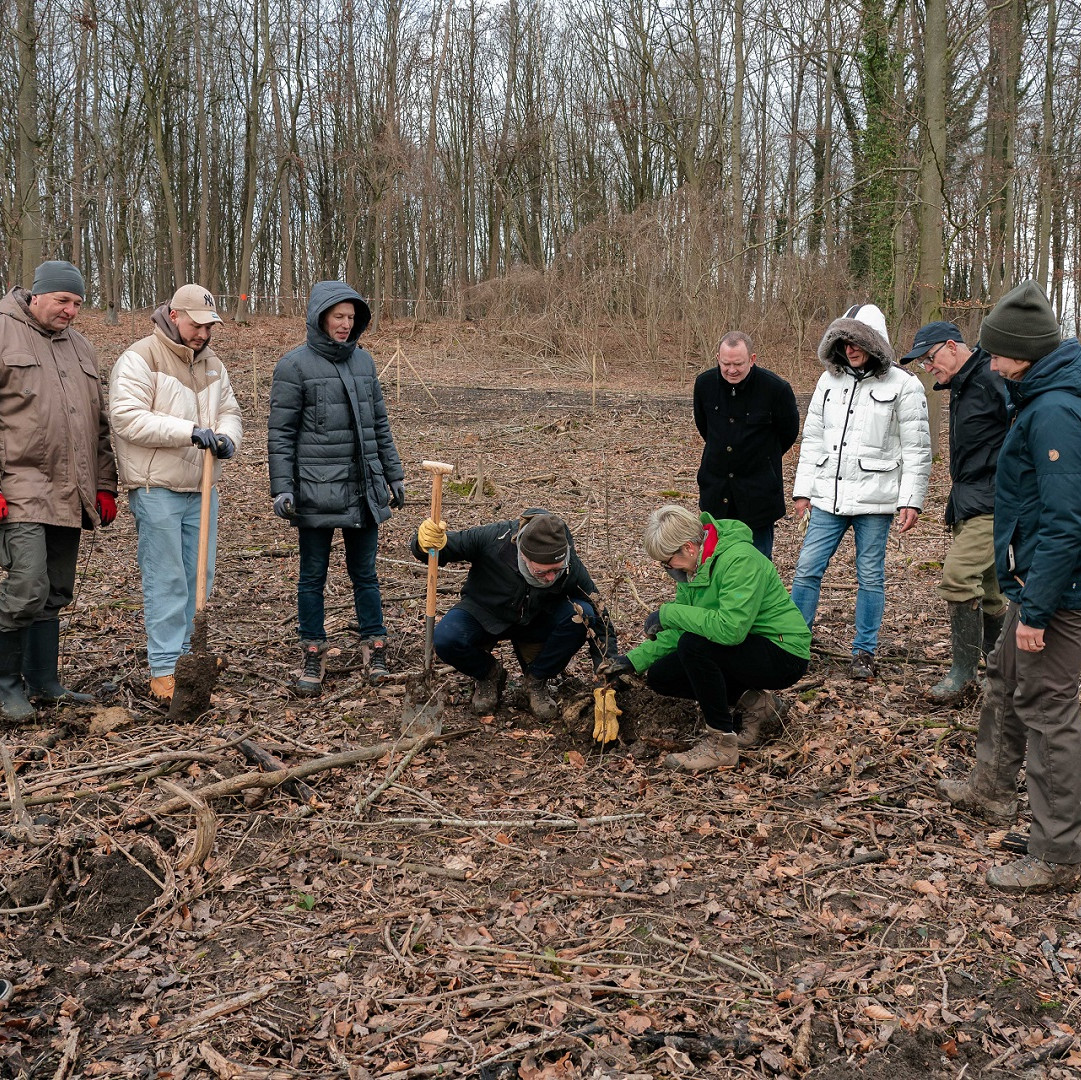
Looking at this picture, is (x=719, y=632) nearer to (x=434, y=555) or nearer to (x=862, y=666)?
(x=434, y=555)

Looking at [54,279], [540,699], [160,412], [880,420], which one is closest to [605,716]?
[540,699]

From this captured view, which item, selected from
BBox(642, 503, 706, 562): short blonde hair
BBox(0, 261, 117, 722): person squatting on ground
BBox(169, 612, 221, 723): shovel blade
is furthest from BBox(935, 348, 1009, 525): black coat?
BBox(0, 261, 117, 722): person squatting on ground

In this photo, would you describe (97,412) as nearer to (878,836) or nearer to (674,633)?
(674,633)

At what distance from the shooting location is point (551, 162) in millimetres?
29688

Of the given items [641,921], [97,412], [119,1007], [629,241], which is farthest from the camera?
[629,241]

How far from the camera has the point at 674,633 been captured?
456cm

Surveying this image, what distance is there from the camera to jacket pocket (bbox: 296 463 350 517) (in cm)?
513

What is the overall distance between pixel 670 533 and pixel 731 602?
15.7 inches

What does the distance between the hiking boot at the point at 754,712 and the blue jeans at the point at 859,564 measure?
92 centimetres

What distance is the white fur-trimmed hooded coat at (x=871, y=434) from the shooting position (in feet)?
17.0

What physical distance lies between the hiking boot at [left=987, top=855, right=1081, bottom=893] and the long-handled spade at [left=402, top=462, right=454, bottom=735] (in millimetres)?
2465

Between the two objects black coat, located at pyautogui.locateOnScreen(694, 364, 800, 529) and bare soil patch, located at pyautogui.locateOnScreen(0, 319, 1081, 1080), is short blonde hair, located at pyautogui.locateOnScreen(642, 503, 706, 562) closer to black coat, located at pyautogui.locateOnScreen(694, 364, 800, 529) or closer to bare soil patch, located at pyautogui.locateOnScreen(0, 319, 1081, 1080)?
bare soil patch, located at pyautogui.locateOnScreen(0, 319, 1081, 1080)

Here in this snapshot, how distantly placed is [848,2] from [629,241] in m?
7.76

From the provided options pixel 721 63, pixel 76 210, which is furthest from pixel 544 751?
pixel 721 63
